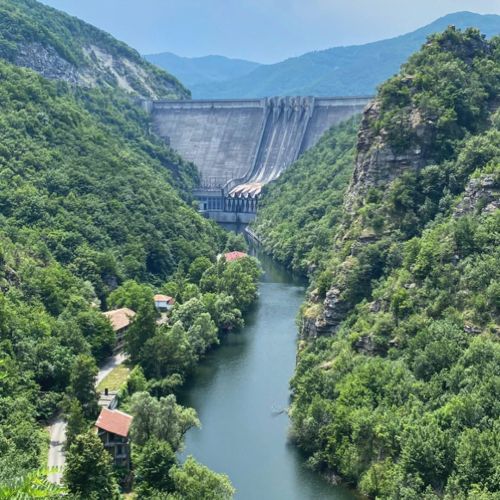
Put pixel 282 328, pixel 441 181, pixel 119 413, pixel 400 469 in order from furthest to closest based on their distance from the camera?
pixel 282 328 < pixel 441 181 < pixel 119 413 < pixel 400 469

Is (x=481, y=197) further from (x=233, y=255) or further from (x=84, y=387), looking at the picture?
(x=233, y=255)

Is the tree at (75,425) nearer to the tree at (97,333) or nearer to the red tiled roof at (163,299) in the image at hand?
the tree at (97,333)

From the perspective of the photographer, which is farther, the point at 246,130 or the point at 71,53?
the point at 246,130

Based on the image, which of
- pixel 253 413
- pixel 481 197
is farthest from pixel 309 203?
pixel 253 413

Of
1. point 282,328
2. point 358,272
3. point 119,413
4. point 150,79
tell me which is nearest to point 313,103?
point 150,79

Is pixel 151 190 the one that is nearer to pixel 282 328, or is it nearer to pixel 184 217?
pixel 184 217

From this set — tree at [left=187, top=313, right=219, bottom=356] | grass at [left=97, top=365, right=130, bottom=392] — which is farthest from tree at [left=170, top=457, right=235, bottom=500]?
tree at [left=187, top=313, right=219, bottom=356]

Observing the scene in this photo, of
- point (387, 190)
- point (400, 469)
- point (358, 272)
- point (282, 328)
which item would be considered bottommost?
point (282, 328)
